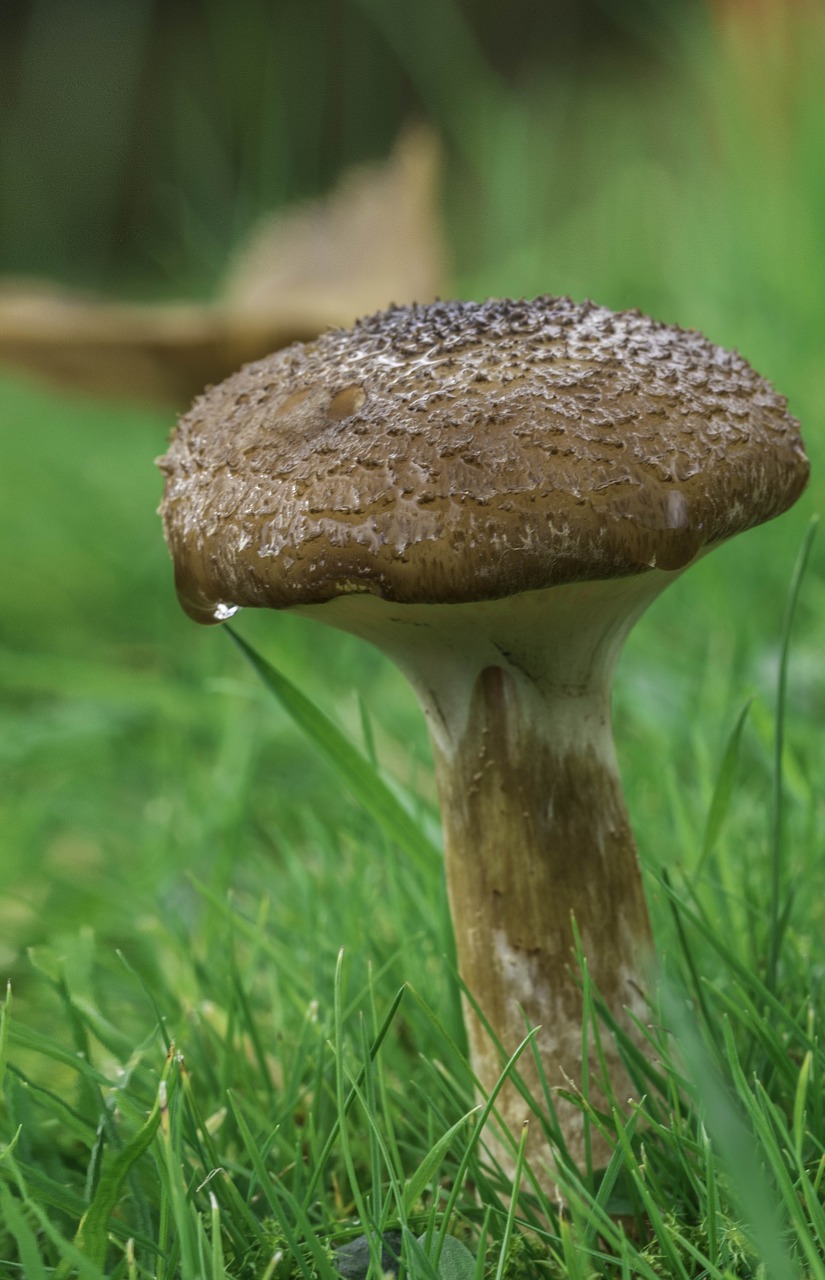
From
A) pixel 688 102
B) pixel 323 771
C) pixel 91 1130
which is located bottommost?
pixel 323 771

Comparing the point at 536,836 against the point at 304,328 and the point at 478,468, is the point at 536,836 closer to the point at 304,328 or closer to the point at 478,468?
the point at 478,468

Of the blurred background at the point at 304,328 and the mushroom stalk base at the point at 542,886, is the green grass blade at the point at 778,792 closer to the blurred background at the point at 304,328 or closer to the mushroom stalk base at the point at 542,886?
the mushroom stalk base at the point at 542,886

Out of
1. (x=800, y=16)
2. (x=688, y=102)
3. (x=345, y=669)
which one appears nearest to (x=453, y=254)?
(x=688, y=102)

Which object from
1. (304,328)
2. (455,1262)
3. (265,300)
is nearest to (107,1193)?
(455,1262)

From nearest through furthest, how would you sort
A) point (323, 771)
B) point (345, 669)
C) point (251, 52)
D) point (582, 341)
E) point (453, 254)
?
point (582, 341), point (323, 771), point (345, 669), point (251, 52), point (453, 254)

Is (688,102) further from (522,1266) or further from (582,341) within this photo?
(522,1266)

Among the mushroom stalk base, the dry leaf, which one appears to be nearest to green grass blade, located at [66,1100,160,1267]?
the mushroom stalk base

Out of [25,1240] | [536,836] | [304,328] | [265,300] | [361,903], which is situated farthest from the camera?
[265,300]
